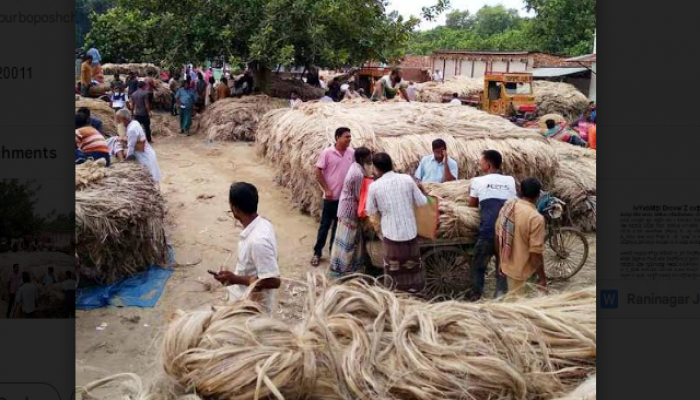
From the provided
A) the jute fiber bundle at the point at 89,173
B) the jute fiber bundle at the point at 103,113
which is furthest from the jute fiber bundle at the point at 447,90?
the jute fiber bundle at the point at 89,173

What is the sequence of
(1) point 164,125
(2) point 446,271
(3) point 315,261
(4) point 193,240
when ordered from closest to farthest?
(2) point 446,271, (3) point 315,261, (4) point 193,240, (1) point 164,125

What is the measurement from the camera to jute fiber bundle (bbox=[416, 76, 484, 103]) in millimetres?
20431

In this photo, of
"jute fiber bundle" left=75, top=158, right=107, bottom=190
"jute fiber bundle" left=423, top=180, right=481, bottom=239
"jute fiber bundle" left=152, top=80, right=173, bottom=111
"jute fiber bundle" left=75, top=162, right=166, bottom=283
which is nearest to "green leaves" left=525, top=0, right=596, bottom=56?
"jute fiber bundle" left=152, top=80, right=173, bottom=111

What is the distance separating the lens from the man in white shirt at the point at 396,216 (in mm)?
5328

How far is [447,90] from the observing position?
21.2m

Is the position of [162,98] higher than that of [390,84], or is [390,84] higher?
[390,84]

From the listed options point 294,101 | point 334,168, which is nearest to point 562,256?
point 334,168

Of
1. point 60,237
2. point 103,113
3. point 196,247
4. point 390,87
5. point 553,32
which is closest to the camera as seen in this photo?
point 60,237

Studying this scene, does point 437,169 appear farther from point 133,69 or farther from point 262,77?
point 133,69

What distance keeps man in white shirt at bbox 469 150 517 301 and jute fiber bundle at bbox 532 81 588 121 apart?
1412 centimetres

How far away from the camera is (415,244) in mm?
5504

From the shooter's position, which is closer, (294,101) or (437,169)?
(437,169)
